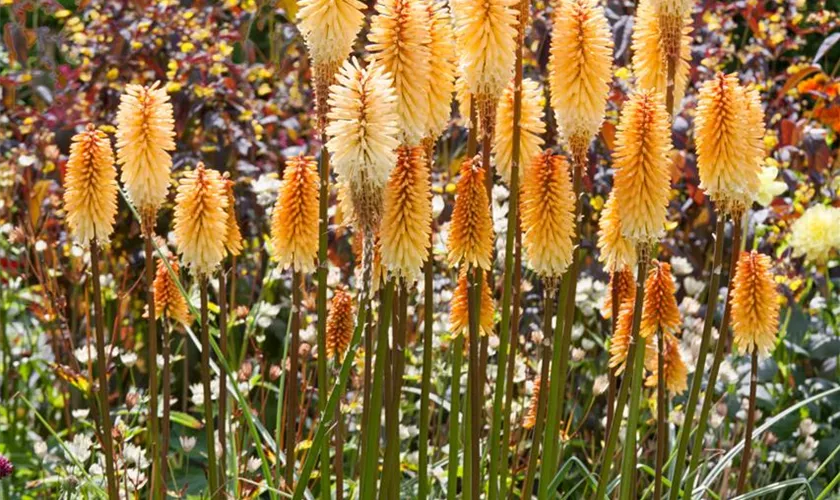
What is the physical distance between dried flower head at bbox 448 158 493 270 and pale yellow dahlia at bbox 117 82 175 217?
27.7 inches

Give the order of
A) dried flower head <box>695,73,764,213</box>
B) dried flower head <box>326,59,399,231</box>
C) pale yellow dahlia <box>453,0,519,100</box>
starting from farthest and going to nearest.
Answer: dried flower head <box>695,73,764,213</box>
pale yellow dahlia <box>453,0,519,100</box>
dried flower head <box>326,59,399,231</box>

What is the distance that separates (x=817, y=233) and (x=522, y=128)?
8.14 ft

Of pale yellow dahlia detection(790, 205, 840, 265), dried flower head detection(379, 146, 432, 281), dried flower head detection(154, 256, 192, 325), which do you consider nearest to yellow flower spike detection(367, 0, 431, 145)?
dried flower head detection(379, 146, 432, 281)

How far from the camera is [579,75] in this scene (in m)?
2.99

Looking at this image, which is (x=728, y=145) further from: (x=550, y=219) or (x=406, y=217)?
(x=406, y=217)

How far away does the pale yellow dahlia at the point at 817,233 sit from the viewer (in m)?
5.20

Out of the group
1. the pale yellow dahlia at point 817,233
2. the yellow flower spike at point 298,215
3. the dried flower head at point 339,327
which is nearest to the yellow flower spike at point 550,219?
the yellow flower spike at point 298,215

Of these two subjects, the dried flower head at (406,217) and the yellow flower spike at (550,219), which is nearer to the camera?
the dried flower head at (406,217)

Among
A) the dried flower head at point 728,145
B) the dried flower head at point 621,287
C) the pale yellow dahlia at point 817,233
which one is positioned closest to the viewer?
the dried flower head at point 728,145

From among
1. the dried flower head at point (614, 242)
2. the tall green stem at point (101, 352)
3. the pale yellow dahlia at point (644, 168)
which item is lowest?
the tall green stem at point (101, 352)

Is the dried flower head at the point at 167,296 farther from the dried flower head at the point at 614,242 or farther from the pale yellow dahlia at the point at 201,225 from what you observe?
the dried flower head at the point at 614,242

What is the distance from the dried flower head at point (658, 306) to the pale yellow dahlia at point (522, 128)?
465 millimetres

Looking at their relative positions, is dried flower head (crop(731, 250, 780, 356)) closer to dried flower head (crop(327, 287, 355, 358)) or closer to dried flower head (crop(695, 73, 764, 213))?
dried flower head (crop(695, 73, 764, 213))

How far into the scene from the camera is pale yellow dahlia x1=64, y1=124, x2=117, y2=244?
3067mm
